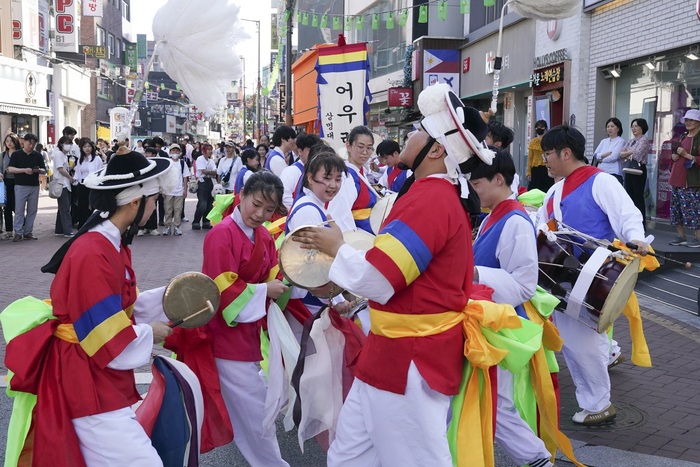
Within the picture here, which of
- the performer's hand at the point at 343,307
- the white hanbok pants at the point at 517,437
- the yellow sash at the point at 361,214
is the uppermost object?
the yellow sash at the point at 361,214

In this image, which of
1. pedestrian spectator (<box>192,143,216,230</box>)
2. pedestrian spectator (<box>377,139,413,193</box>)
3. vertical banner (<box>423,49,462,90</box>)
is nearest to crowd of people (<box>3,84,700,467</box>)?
pedestrian spectator (<box>377,139,413,193</box>)

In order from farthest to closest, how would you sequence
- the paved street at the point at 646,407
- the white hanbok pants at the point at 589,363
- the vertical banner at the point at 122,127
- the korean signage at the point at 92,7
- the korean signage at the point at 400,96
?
the korean signage at the point at 92,7
the korean signage at the point at 400,96
the white hanbok pants at the point at 589,363
the vertical banner at the point at 122,127
the paved street at the point at 646,407

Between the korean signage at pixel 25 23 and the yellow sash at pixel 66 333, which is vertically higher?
the korean signage at pixel 25 23

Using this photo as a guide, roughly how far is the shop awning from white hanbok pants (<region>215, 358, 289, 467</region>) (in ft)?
92.1

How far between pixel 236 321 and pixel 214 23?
2.60 meters

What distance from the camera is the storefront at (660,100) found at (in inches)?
458

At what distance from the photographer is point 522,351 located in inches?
125

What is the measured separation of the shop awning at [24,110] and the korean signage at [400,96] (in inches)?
584

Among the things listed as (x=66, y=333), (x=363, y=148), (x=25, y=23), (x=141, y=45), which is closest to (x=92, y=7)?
(x=25, y=23)

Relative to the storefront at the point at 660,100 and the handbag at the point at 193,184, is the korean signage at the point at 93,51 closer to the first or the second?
the handbag at the point at 193,184

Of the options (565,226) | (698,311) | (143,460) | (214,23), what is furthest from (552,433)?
(698,311)

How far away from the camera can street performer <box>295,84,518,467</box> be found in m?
2.90

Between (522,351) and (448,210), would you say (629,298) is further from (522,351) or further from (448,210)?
(448,210)

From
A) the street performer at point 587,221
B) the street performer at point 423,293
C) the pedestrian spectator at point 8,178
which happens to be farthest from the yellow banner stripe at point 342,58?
the street performer at point 423,293
